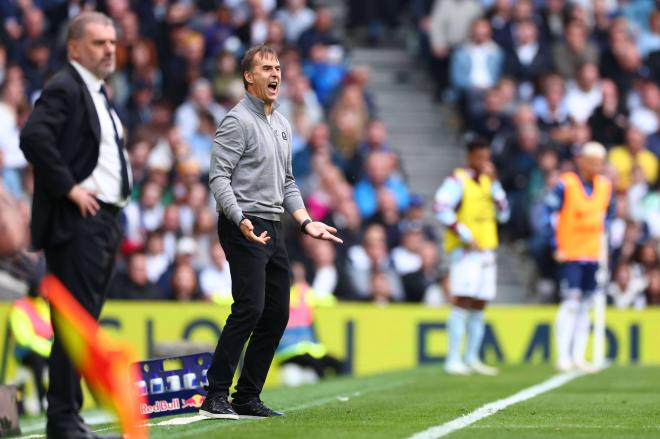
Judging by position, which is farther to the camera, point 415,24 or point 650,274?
point 415,24

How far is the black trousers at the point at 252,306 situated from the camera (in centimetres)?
A: 911

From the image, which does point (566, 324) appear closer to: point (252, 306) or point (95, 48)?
point (252, 306)

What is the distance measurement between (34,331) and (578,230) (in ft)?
18.3

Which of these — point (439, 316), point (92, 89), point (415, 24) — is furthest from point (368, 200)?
point (92, 89)

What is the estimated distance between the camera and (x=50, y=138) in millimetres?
7512

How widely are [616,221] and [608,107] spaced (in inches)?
87.4

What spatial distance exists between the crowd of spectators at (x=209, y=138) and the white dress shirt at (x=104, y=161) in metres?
9.85

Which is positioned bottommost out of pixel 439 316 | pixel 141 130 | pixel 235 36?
pixel 439 316

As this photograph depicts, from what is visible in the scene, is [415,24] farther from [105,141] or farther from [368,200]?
[105,141]

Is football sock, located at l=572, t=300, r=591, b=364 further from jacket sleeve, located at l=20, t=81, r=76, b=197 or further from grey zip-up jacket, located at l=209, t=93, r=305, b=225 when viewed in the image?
jacket sleeve, located at l=20, t=81, r=76, b=197

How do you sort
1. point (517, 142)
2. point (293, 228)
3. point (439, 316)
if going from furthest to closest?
1. point (517, 142)
2. point (293, 228)
3. point (439, 316)

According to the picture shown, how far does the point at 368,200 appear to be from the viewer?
1998 cm

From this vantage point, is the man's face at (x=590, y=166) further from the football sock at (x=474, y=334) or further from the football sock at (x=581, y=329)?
the football sock at (x=474, y=334)

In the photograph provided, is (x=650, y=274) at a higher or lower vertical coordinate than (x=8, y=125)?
lower
